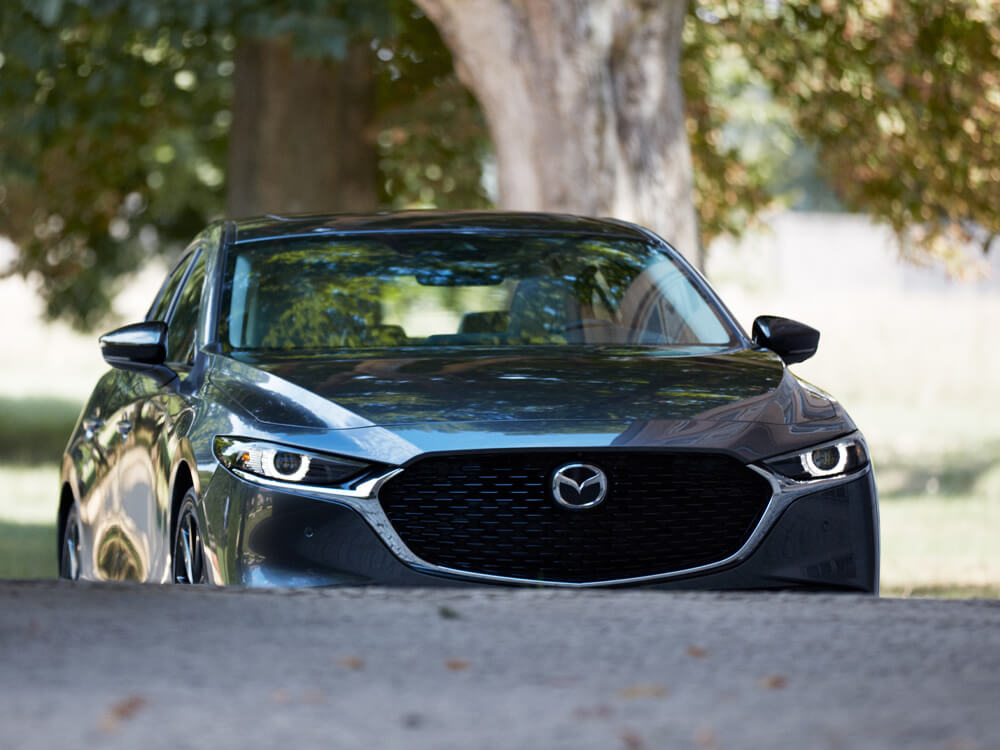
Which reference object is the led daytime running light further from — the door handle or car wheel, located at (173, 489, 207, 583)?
the door handle

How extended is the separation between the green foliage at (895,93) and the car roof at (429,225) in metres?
9.30

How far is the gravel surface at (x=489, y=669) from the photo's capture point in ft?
11.8

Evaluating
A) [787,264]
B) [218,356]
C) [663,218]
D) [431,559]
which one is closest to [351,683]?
[431,559]

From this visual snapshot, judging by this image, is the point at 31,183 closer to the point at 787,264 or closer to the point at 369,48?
the point at 369,48

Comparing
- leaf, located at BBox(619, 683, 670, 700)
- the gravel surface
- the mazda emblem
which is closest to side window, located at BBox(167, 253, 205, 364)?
the gravel surface

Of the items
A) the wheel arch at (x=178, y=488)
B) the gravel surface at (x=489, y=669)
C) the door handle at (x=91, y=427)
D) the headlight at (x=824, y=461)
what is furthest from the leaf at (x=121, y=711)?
the door handle at (x=91, y=427)

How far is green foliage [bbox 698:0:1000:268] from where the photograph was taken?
16.2 m

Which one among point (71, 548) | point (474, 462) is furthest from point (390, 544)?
point (71, 548)

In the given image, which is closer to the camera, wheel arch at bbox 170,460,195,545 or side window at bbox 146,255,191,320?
wheel arch at bbox 170,460,195,545

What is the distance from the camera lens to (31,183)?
18.9 metres

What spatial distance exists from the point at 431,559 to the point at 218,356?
1200mm

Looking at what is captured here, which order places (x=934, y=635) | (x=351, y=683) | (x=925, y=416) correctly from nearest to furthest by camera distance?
1. (x=351, y=683)
2. (x=934, y=635)
3. (x=925, y=416)

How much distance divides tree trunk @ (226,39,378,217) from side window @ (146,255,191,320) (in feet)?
27.2

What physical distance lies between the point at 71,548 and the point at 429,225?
2021 millimetres
